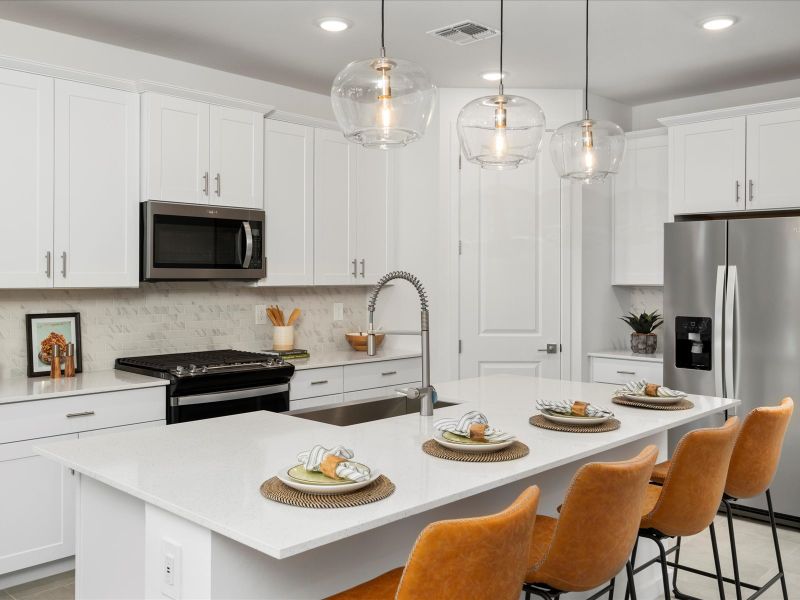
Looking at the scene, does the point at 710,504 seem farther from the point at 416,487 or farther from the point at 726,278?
the point at 726,278

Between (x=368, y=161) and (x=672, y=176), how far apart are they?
6.47ft

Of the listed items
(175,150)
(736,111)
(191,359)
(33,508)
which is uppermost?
(736,111)

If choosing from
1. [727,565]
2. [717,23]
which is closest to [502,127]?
[717,23]

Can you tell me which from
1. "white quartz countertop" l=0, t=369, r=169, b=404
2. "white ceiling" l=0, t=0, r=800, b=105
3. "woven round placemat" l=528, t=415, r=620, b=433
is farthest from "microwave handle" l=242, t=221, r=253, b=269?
"woven round placemat" l=528, t=415, r=620, b=433

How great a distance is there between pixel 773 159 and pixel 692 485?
→ 275 centimetres

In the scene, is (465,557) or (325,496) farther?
(325,496)

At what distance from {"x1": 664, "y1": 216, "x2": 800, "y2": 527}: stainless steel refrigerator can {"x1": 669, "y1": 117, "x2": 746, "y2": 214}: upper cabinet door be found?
320 mm

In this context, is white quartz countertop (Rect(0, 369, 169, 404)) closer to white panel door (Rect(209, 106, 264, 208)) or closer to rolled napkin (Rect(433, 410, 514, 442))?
white panel door (Rect(209, 106, 264, 208))

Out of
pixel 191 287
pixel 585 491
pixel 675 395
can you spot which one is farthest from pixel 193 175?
pixel 585 491

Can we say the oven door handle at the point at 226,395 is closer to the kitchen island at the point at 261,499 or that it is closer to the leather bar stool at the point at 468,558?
the kitchen island at the point at 261,499

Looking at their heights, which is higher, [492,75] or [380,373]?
[492,75]

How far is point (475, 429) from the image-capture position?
2133 mm

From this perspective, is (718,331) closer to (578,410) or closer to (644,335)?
(644,335)

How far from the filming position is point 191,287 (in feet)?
14.4
